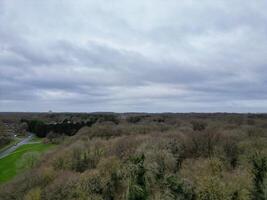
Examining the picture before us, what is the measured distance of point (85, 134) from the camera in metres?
83.4

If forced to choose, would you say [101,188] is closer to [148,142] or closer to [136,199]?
[136,199]

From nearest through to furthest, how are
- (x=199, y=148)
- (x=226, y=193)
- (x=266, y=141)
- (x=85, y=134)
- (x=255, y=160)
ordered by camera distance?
1. (x=226, y=193)
2. (x=255, y=160)
3. (x=266, y=141)
4. (x=199, y=148)
5. (x=85, y=134)

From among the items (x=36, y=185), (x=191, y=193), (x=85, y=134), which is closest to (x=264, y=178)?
(x=191, y=193)

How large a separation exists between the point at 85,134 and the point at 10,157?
71.8ft

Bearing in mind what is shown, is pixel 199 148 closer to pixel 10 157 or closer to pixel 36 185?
pixel 36 185

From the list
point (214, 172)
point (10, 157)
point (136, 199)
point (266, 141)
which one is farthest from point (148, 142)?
point (10, 157)

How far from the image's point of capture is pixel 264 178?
40125mm

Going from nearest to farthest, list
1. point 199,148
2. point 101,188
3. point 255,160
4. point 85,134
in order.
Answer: point 101,188 < point 255,160 < point 199,148 < point 85,134

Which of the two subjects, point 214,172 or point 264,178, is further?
point 214,172

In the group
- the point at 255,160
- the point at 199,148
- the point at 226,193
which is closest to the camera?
the point at 226,193

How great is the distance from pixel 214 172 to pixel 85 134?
4393cm

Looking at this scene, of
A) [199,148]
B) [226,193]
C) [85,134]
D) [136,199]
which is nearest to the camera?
[136,199]

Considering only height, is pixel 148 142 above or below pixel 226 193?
above

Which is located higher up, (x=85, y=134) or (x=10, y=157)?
(x=85, y=134)
